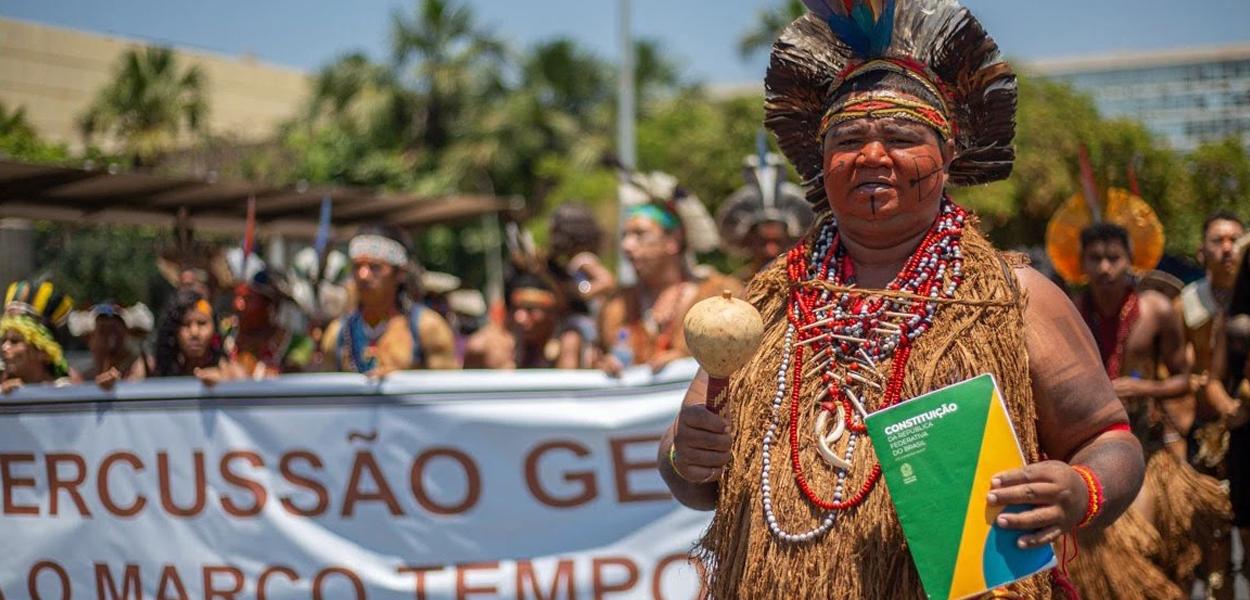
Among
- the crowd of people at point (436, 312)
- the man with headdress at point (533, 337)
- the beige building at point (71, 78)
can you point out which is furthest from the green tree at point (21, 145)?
the man with headdress at point (533, 337)

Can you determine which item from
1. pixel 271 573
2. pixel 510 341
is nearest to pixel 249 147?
pixel 510 341

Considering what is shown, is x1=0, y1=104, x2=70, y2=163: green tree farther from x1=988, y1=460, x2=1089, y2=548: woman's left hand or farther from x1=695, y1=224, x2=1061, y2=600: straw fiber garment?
x1=988, y1=460, x2=1089, y2=548: woman's left hand

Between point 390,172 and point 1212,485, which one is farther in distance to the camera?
point 390,172

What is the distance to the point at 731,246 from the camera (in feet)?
23.8

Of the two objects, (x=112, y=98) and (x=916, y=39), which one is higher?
(x=112, y=98)

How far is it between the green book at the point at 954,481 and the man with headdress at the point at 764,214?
3998mm

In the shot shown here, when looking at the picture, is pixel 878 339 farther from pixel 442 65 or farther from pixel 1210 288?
pixel 442 65

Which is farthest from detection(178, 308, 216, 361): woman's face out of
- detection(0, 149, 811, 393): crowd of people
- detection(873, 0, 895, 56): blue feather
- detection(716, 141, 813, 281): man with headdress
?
detection(873, 0, 895, 56): blue feather

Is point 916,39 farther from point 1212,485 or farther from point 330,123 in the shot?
point 330,123

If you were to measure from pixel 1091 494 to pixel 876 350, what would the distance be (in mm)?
489

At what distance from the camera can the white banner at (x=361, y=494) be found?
464 centimetres

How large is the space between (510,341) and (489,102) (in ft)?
95.6

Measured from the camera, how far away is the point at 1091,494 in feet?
7.44

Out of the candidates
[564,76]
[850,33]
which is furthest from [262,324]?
[564,76]
